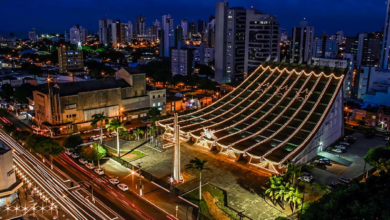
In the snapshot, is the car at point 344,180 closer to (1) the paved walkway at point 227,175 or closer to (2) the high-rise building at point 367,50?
(1) the paved walkway at point 227,175

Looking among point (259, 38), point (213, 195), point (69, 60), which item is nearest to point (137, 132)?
point (213, 195)

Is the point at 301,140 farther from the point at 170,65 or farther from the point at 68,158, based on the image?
the point at 170,65

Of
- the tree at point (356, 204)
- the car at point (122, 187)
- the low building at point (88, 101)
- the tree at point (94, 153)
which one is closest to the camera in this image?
the tree at point (356, 204)

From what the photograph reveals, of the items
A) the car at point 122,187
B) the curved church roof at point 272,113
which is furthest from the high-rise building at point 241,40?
the car at point 122,187

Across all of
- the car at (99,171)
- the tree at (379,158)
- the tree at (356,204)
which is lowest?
the car at (99,171)

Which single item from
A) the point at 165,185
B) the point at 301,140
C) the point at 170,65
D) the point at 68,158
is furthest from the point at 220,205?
the point at 170,65

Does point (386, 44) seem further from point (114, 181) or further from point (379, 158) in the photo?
point (114, 181)
